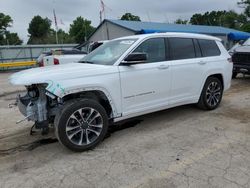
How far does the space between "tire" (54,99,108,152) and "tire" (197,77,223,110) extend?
2.67 metres

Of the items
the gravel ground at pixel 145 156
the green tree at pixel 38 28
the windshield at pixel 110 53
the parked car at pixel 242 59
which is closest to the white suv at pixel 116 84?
the windshield at pixel 110 53

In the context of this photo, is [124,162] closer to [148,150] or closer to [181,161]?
[148,150]

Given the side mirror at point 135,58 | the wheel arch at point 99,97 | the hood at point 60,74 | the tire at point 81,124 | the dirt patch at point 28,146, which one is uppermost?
the side mirror at point 135,58

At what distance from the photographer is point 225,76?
6.43 metres

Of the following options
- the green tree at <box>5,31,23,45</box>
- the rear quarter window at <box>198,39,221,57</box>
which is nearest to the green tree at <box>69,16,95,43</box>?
the green tree at <box>5,31,23,45</box>

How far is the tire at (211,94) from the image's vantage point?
19.9 feet

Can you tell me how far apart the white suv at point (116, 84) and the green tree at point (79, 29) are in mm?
59523

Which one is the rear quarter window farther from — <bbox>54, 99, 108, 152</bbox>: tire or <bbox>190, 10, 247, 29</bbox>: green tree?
<bbox>190, 10, 247, 29</bbox>: green tree

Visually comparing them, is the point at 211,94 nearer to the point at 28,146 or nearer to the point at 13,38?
the point at 28,146

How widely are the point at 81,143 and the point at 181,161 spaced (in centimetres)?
153

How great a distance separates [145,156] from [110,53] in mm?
2062

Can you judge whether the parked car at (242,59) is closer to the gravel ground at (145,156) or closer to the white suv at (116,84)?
the white suv at (116,84)

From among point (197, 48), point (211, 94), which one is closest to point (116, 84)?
point (197, 48)

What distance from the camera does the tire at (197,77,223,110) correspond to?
6.08 m
